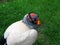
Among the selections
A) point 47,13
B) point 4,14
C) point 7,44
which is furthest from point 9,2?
point 7,44

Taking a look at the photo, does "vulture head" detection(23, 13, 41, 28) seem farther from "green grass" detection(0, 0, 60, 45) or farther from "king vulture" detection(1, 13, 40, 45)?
"green grass" detection(0, 0, 60, 45)

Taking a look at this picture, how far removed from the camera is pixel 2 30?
4805 millimetres

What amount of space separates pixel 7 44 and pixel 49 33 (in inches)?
40.0

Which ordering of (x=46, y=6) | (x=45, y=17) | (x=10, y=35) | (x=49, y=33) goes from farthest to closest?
(x=46, y=6) < (x=45, y=17) < (x=49, y=33) < (x=10, y=35)

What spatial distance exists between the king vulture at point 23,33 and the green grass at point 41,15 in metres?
0.64

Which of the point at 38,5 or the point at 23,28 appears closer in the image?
the point at 23,28

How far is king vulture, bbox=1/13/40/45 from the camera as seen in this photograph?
387 centimetres

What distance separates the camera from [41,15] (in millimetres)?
5285

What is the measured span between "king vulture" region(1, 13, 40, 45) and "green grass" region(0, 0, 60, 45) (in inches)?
25.0

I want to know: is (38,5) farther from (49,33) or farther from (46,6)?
(49,33)

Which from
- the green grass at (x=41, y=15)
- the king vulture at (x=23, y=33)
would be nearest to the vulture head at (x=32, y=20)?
the king vulture at (x=23, y=33)

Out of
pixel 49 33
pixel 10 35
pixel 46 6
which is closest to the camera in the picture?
pixel 10 35

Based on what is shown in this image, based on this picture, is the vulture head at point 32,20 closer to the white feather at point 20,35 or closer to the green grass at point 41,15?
the white feather at point 20,35

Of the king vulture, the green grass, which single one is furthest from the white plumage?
the green grass
